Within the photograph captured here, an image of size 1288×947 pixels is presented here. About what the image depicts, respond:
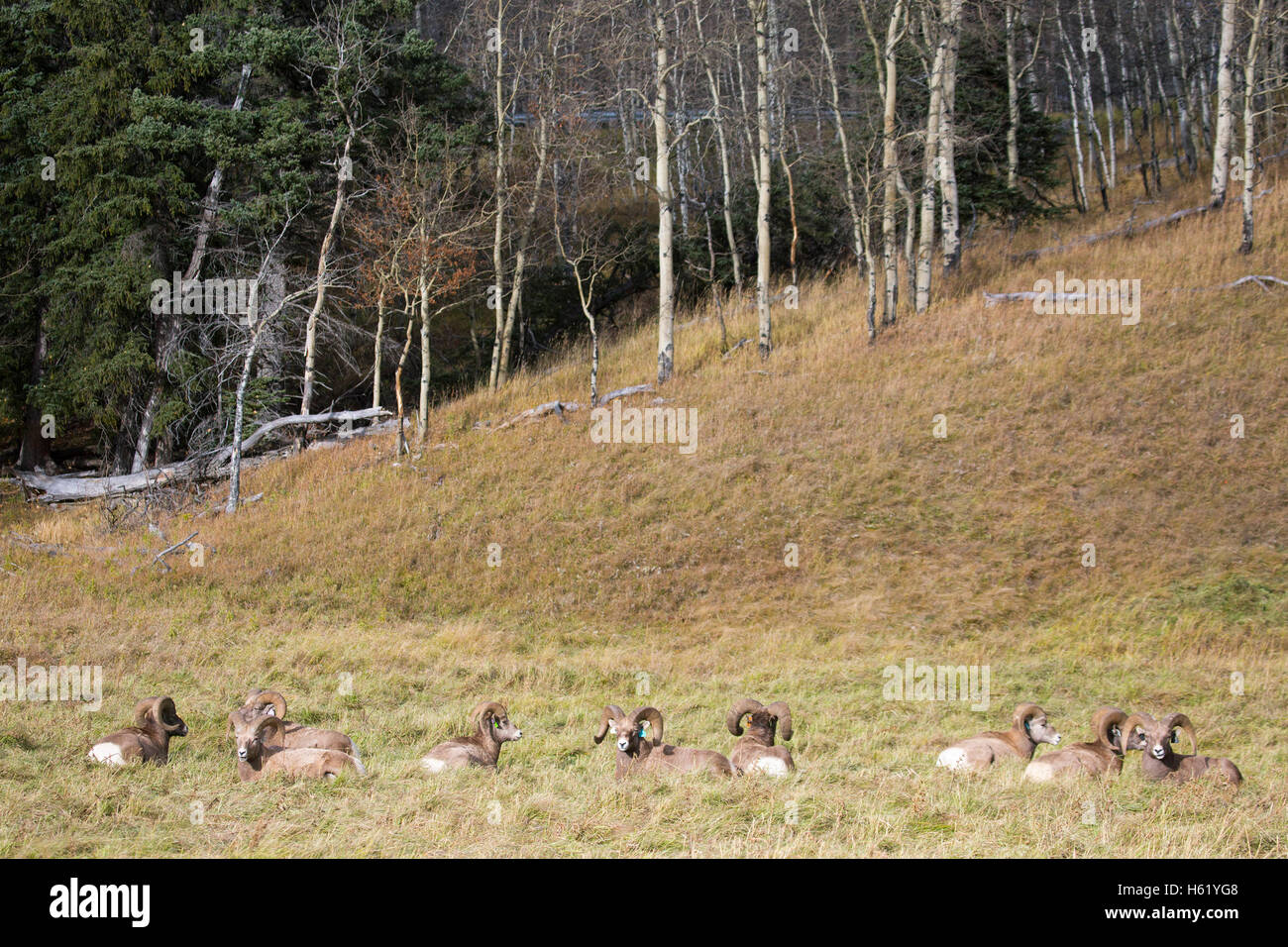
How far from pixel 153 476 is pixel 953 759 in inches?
821

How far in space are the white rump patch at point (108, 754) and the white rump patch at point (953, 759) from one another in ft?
26.9

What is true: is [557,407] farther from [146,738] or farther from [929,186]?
[146,738]

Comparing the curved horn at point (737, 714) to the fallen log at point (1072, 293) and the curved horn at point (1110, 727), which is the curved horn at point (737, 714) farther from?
the fallen log at point (1072, 293)

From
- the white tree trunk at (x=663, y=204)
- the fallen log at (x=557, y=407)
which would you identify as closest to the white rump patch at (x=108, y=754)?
the fallen log at (x=557, y=407)

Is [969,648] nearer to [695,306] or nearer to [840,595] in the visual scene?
[840,595]

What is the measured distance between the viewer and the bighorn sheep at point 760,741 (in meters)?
9.66

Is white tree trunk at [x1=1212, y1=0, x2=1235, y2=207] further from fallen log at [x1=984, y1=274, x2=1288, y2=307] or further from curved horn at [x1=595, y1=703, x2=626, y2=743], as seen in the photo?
curved horn at [x1=595, y1=703, x2=626, y2=743]

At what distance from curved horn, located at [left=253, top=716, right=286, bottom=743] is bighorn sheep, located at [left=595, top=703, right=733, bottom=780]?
325 centimetres

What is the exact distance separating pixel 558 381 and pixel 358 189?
7.91m

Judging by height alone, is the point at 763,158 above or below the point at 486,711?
above

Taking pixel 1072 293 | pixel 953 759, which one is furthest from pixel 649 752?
pixel 1072 293

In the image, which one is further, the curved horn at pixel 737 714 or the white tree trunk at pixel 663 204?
the white tree trunk at pixel 663 204

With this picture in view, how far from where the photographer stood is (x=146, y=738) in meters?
9.92

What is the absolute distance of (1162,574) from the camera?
15.8m
